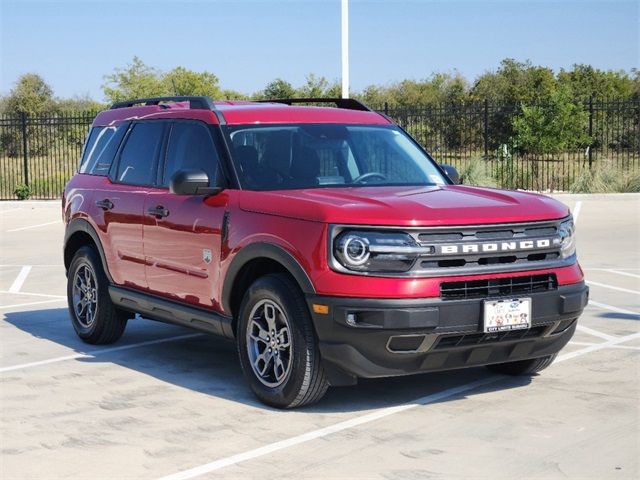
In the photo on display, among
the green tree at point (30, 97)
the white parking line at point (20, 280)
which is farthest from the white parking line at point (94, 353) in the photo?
the green tree at point (30, 97)

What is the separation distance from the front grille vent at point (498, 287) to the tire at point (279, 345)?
0.87m

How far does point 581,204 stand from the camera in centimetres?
2353

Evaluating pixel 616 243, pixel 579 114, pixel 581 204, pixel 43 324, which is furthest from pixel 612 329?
pixel 579 114

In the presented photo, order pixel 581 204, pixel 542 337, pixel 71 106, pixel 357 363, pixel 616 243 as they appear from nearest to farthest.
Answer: pixel 357 363 < pixel 542 337 < pixel 616 243 < pixel 581 204 < pixel 71 106

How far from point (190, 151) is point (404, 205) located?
208 centimetres

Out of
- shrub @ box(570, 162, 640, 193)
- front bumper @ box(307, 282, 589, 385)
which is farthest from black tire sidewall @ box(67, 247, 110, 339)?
shrub @ box(570, 162, 640, 193)

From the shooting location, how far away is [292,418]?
6590 millimetres

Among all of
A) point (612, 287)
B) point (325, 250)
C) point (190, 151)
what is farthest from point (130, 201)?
point (612, 287)

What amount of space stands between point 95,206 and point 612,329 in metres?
4.56

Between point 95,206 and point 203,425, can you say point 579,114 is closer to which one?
point 95,206

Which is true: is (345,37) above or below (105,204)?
above

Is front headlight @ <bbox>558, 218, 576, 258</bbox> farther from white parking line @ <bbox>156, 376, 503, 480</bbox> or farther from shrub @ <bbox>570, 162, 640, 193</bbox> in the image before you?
shrub @ <bbox>570, 162, 640, 193</bbox>

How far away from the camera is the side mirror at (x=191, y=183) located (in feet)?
23.9

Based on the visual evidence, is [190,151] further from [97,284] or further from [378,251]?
[378,251]
